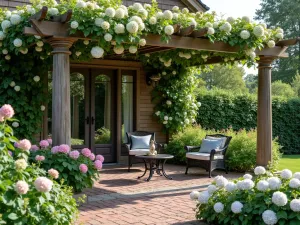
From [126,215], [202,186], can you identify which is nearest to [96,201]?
[126,215]

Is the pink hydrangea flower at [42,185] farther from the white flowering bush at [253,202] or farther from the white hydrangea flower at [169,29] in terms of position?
the white hydrangea flower at [169,29]

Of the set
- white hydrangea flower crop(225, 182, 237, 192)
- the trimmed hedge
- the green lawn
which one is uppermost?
the trimmed hedge

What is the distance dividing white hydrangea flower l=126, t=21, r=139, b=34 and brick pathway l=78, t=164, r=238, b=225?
2.51m

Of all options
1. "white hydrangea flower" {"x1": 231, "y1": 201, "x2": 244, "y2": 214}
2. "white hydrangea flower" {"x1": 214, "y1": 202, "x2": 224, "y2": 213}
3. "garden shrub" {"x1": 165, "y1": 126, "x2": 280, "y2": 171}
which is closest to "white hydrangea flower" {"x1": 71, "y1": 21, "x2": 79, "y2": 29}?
"white hydrangea flower" {"x1": 214, "y1": 202, "x2": 224, "y2": 213}

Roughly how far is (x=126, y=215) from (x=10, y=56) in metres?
4.31

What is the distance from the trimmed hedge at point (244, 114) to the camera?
44.9ft

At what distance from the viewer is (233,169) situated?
10.2 m

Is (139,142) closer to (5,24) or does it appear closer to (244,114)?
(5,24)

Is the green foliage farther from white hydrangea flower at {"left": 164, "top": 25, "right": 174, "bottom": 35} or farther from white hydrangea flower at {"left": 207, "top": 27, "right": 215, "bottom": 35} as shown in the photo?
white hydrangea flower at {"left": 164, "top": 25, "right": 174, "bottom": 35}

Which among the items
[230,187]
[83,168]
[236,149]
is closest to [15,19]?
[83,168]

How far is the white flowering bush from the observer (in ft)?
14.8

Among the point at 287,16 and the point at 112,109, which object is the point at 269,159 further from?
the point at 287,16

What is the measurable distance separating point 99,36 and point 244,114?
348 inches

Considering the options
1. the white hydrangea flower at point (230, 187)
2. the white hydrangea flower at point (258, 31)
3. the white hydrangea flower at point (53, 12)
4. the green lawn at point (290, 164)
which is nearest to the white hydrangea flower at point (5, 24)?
the white hydrangea flower at point (53, 12)
